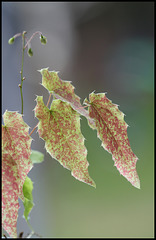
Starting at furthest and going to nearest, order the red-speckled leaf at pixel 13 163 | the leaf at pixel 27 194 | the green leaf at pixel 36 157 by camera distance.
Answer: the green leaf at pixel 36 157 → the leaf at pixel 27 194 → the red-speckled leaf at pixel 13 163

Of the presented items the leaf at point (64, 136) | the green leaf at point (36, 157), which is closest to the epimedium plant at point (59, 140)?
the leaf at point (64, 136)

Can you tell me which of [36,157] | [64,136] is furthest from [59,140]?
[36,157]

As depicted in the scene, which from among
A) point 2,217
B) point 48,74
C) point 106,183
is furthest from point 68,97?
point 106,183

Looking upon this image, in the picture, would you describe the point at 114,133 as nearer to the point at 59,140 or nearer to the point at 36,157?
the point at 59,140

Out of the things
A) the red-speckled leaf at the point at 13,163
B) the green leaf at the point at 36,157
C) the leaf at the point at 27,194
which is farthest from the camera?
the green leaf at the point at 36,157

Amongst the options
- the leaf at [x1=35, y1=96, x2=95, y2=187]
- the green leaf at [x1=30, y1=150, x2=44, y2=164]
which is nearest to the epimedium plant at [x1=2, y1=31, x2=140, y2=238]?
the leaf at [x1=35, y1=96, x2=95, y2=187]

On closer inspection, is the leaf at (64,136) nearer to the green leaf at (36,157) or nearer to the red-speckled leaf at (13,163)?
the red-speckled leaf at (13,163)
